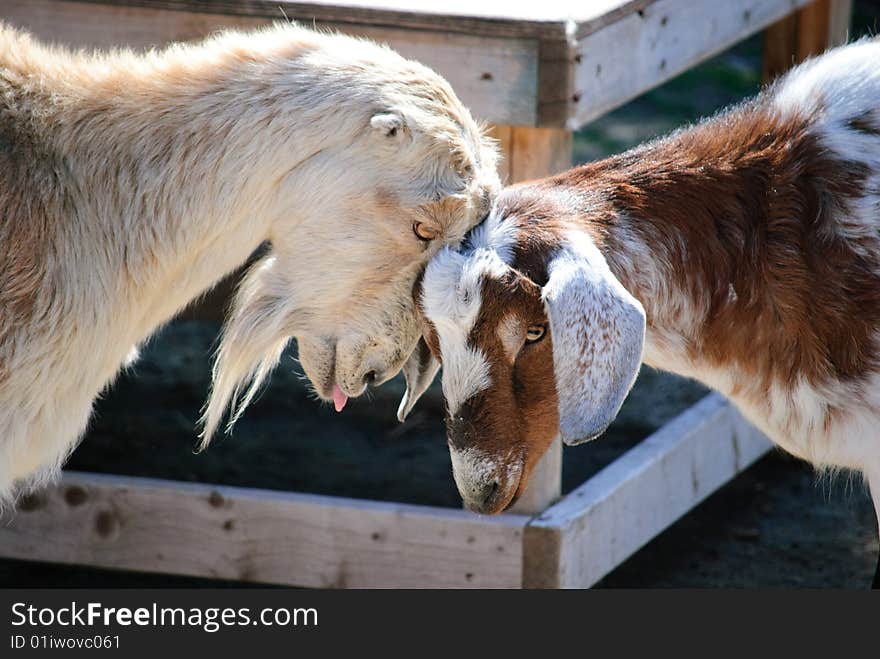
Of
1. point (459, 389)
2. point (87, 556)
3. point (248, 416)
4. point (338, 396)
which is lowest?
point (248, 416)

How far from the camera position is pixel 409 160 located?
3.15 meters

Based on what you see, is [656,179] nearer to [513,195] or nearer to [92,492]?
[513,195]

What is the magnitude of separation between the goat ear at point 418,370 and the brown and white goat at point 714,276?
1.03 ft

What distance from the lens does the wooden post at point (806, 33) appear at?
18.3ft

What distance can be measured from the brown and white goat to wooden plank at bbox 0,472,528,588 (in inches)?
34.8

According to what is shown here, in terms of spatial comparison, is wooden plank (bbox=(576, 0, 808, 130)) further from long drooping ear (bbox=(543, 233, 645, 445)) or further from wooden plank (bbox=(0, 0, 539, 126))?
long drooping ear (bbox=(543, 233, 645, 445))

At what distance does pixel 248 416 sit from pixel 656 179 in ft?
9.92

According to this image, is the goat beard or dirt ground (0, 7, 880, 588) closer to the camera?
the goat beard

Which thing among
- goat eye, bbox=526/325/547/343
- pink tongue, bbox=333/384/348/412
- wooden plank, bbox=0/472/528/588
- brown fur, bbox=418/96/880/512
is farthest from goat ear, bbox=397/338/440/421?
wooden plank, bbox=0/472/528/588

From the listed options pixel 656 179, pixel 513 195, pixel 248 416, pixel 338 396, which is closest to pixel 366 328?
pixel 338 396

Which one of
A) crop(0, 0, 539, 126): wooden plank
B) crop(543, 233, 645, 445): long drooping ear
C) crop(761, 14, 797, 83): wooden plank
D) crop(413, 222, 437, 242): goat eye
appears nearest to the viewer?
crop(543, 233, 645, 445): long drooping ear

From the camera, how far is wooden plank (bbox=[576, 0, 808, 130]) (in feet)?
12.3

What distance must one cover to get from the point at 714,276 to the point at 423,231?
2.43 ft

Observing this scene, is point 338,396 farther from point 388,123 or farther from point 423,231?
A: point 388,123
